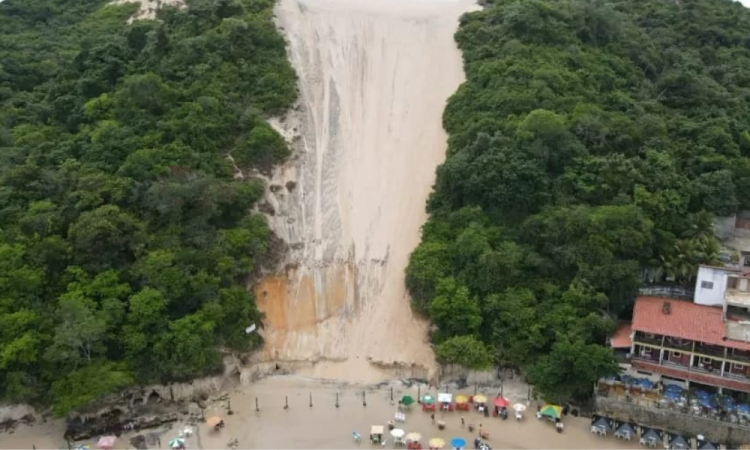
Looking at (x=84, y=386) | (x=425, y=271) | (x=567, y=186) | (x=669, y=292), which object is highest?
(x=567, y=186)

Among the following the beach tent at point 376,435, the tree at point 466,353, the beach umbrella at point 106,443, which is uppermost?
the tree at point 466,353

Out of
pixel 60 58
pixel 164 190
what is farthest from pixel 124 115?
pixel 60 58

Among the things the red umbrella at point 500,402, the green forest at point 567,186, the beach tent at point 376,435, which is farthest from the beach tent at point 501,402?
the beach tent at point 376,435

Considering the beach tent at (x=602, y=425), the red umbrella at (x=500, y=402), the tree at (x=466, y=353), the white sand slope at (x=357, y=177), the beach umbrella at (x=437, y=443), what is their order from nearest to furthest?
the beach umbrella at (x=437, y=443)
the beach tent at (x=602, y=425)
the red umbrella at (x=500, y=402)
the tree at (x=466, y=353)
the white sand slope at (x=357, y=177)

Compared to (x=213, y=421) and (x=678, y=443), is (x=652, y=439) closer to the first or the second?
(x=678, y=443)

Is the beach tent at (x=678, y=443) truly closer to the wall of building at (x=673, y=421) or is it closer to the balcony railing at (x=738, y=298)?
the wall of building at (x=673, y=421)

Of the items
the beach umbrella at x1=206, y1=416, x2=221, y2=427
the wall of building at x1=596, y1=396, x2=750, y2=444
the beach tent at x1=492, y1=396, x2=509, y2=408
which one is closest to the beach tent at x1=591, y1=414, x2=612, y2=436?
the wall of building at x1=596, y1=396, x2=750, y2=444

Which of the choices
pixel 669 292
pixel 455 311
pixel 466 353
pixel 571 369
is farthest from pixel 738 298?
pixel 455 311
